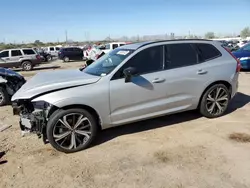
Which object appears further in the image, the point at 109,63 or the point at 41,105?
the point at 109,63

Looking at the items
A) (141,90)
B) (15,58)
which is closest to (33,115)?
(141,90)

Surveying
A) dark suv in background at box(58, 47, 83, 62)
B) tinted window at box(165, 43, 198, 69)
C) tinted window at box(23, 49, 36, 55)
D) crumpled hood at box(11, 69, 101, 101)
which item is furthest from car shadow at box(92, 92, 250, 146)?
dark suv in background at box(58, 47, 83, 62)

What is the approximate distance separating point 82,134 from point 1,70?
494 cm

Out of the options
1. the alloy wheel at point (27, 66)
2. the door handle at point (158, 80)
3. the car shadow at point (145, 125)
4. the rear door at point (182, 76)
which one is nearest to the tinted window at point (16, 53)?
the alloy wheel at point (27, 66)

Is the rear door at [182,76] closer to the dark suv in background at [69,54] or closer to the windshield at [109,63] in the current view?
the windshield at [109,63]

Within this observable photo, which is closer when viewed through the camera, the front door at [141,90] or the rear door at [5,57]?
the front door at [141,90]

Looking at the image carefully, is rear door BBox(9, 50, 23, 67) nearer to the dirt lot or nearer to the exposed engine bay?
the dirt lot

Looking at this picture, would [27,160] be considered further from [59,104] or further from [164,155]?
[164,155]

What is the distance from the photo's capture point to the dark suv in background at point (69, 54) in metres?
28.2

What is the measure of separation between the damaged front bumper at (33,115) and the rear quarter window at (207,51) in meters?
3.23

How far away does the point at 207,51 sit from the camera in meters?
5.50

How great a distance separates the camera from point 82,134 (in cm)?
429

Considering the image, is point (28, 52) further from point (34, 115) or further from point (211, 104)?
point (211, 104)

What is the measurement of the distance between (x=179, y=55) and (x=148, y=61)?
74 centimetres
